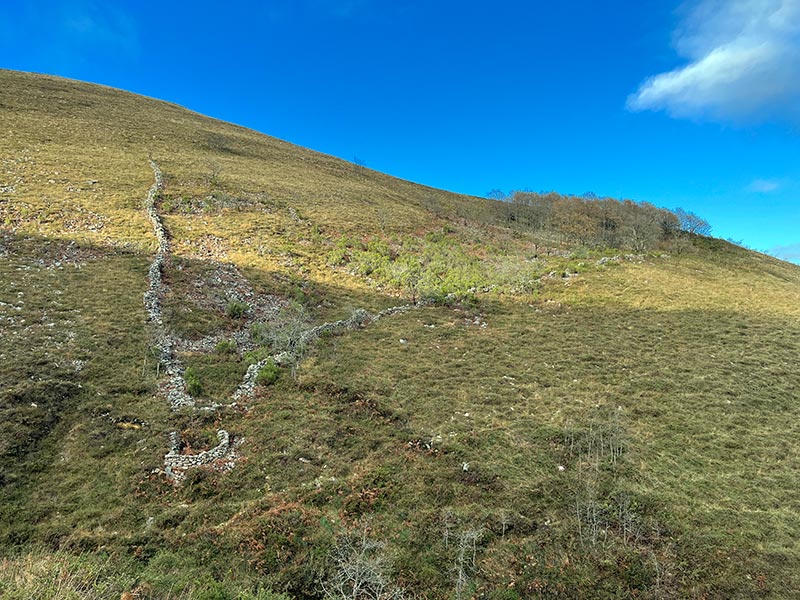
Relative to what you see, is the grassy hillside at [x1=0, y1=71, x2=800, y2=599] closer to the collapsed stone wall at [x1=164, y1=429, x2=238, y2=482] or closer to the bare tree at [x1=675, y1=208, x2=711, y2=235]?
the collapsed stone wall at [x1=164, y1=429, x2=238, y2=482]

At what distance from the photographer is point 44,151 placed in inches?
1703

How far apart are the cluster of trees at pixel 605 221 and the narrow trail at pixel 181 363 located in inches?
1225

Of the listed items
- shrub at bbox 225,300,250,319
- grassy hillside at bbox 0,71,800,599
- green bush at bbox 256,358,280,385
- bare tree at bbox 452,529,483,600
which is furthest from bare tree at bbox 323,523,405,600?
shrub at bbox 225,300,250,319

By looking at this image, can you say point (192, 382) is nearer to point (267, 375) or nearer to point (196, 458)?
point (267, 375)

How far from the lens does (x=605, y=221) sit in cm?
5262

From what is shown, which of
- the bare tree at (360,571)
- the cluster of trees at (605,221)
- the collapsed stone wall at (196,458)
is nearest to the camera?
the bare tree at (360,571)

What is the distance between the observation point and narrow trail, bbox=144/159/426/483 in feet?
42.2

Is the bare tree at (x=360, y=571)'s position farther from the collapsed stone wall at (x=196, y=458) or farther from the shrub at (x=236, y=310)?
the shrub at (x=236, y=310)

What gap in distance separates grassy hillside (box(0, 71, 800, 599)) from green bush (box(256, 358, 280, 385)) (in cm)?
13

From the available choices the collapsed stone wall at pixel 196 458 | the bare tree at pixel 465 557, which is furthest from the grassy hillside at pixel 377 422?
the collapsed stone wall at pixel 196 458

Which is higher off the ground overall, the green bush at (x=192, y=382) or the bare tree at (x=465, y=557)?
the green bush at (x=192, y=382)

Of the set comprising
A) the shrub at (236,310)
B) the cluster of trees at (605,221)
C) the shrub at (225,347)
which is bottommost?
the shrub at (225,347)

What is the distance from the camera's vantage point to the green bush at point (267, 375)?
17.3 meters

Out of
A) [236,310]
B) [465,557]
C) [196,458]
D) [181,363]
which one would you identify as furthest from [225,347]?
[465,557]
